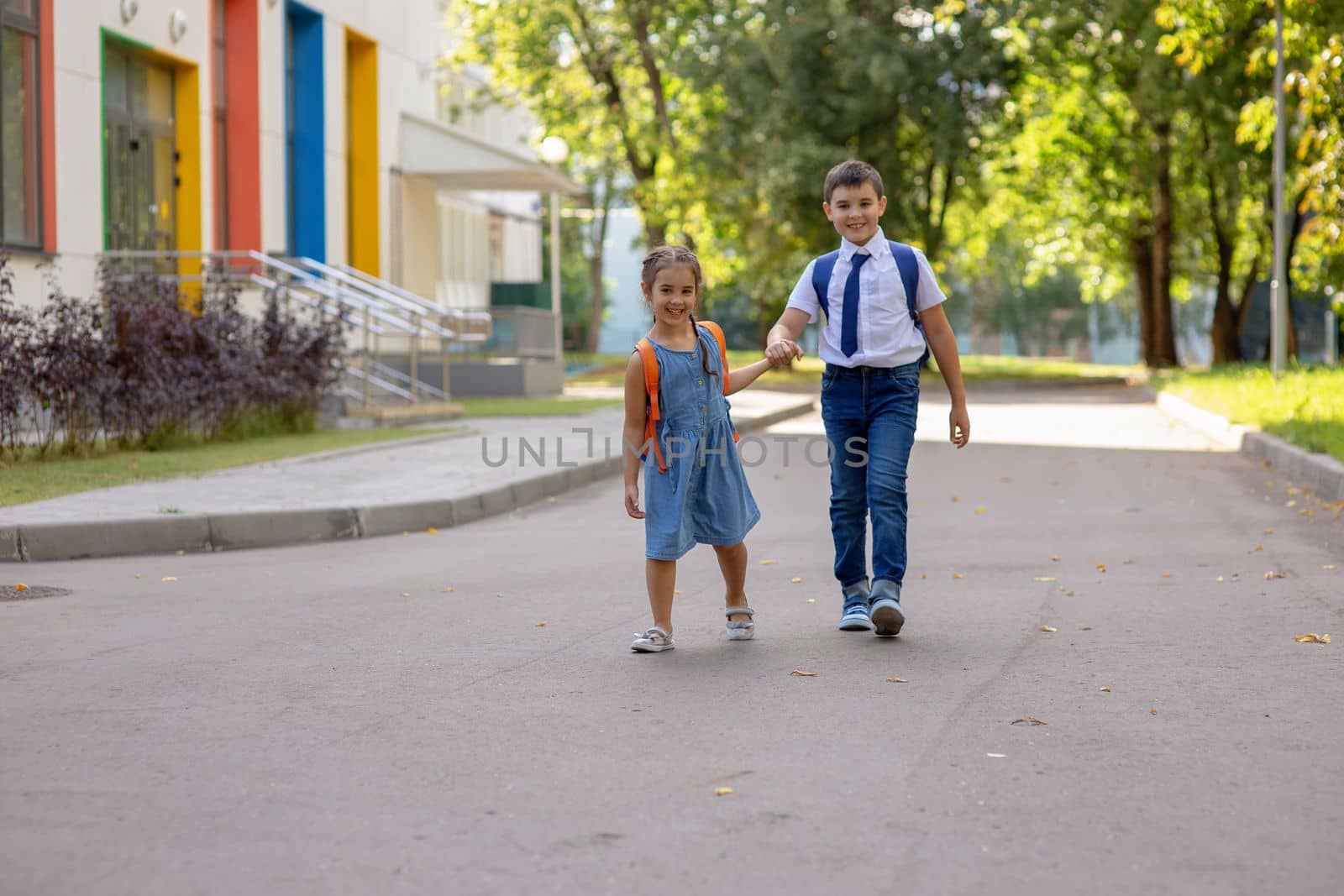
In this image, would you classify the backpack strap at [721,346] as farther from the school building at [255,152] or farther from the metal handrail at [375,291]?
the metal handrail at [375,291]

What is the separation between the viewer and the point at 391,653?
622cm

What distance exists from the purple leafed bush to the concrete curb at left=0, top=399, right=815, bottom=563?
340 centimetres

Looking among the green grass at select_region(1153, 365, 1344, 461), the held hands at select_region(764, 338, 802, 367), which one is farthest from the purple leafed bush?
the green grass at select_region(1153, 365, 1344, 461)

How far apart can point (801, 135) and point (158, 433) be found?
22.9 metres

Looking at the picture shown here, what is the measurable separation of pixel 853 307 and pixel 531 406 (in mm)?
17764

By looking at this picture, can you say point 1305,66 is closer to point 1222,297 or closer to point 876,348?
point 1222,297

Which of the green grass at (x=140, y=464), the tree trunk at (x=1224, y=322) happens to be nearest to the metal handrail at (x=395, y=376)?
the green grass at (x=140, y=464)

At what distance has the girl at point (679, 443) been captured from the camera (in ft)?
20.1

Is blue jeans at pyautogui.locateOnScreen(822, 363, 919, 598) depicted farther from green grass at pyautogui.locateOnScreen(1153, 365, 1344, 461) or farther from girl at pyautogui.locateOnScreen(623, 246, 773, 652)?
green grass at pyautogui.locateOnScreen(1153, 365, 1344, 461)

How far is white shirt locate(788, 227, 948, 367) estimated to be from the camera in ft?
21.1

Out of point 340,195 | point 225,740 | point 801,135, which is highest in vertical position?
point 801,135

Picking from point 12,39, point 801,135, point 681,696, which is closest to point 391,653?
point 681,696

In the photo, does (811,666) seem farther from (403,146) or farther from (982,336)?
(982,336)

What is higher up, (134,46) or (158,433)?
(134,46)
